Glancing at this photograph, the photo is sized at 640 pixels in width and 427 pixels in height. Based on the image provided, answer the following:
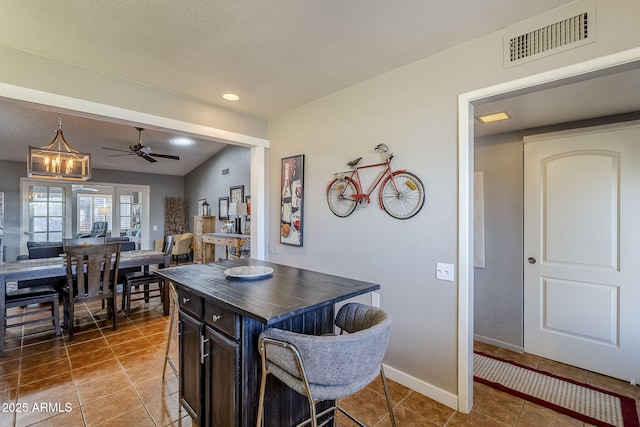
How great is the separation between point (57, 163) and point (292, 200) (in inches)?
126

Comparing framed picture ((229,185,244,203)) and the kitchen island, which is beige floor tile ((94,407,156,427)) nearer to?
the kitchen island

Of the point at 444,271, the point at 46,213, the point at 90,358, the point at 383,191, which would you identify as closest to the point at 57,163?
the point at 90,358

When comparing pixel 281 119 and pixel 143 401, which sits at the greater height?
pixel 281 119

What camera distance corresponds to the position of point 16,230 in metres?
6.45

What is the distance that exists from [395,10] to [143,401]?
3.15 metres

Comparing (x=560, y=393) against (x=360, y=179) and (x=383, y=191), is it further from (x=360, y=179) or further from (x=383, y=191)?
(x=360, y=179)

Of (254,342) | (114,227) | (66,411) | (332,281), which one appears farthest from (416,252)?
(114,227)

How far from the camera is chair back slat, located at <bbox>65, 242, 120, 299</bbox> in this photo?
127 inches

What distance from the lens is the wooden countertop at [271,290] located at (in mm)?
1329

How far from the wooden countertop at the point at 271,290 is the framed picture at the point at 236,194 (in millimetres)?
4907

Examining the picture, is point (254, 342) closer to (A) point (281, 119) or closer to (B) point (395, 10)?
(B) point (395, 10)

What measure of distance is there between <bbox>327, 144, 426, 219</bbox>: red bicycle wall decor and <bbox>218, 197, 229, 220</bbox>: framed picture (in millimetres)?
5195

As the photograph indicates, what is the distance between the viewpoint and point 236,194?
715cm

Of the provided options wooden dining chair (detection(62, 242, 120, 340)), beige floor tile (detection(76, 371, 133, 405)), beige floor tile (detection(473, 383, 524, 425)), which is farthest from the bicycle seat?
wooden dining chair (detection(62, 242, 120, 340))
